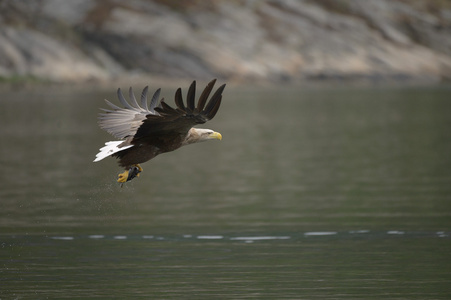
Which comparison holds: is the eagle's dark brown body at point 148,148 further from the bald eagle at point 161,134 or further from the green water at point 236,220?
the green water at point 236,220

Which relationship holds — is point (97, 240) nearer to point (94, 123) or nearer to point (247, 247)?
point (247, 247)

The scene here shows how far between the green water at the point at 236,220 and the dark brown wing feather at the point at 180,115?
6.84 ft

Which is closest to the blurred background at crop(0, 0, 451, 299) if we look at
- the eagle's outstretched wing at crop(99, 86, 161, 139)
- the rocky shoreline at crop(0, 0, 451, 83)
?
the eagle's outstretched wing at crop(99, 86, 161, 139)

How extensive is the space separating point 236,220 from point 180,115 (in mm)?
6661

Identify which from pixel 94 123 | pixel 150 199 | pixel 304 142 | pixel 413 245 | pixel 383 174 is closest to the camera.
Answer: pixel 413 245

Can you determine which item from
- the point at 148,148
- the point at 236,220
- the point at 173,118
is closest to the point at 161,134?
the point at 148,148

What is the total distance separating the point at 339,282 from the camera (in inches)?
503

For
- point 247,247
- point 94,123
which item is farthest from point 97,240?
point 94,123

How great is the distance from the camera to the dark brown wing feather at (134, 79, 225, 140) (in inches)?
461

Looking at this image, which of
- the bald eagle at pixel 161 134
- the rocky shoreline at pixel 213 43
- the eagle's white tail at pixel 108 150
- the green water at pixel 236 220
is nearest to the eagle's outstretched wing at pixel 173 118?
the bald eagle at pixel 161 134

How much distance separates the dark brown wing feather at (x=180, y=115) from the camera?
38.4 ft

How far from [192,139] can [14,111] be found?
47445 mm

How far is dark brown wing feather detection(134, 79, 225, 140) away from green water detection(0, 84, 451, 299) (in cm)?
208

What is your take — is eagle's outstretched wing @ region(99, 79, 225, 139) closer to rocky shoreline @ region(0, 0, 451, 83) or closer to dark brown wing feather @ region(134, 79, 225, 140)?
dark brown wing feather @ region(134, 79, 225, 140)
